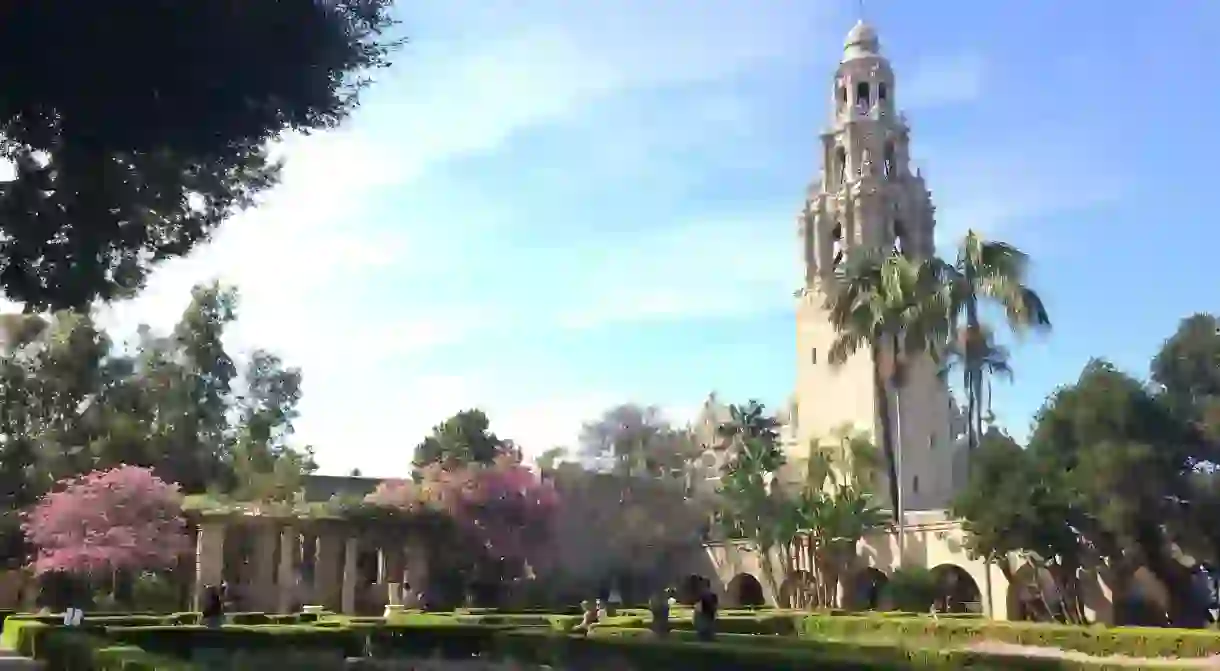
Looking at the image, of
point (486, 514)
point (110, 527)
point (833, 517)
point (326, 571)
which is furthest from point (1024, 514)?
point (110, 527)

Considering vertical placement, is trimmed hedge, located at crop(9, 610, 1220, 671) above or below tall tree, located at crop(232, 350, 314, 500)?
below

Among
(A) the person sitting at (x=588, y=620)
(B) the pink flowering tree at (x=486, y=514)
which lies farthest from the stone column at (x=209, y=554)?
(A) the person sitting at (x=588, y=620)

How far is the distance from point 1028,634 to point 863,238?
29195 mm

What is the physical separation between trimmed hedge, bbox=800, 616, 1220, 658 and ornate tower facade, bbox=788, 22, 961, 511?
2010cm

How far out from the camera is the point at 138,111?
1617 cm

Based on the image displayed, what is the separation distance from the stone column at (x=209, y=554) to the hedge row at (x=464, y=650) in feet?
47.2

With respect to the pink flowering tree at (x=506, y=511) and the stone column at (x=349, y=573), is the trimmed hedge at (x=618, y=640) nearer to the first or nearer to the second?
the pink flowering tree at (x=506, y=511)

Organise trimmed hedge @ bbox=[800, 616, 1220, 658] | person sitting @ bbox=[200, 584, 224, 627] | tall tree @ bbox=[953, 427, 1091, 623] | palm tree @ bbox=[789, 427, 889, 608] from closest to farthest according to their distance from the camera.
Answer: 1. person sitting @ bbox=[200, 584, 224, 627]
2. trimmed hedge @ bbox=[800, 616, 1220, 658]
3. tall tree @ bbox=[953, 427, 1091, 623]
4. palm tree @ bbox=[789, 427, 889, 608]

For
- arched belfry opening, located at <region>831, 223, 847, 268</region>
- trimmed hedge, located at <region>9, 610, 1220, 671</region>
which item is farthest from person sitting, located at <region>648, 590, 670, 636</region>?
arched belfry opening, located at <region>831, 223, 847, 268</region>

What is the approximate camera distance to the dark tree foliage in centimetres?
1515

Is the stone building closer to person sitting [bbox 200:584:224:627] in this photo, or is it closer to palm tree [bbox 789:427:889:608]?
palm tree [bbox 789:427:889:608]

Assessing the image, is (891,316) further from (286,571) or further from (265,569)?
(265,569)

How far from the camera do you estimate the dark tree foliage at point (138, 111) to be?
15.1m

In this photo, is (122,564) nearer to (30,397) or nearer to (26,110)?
(30,397)
